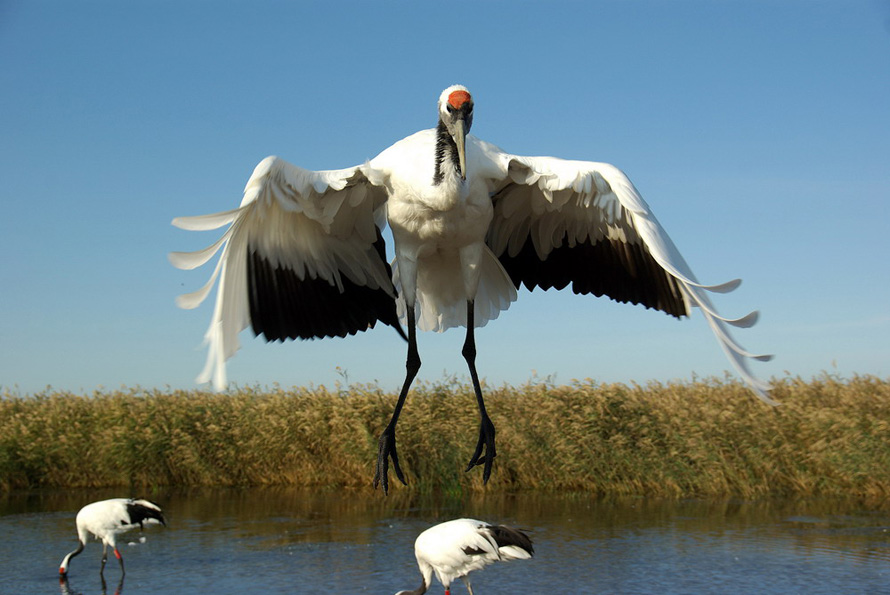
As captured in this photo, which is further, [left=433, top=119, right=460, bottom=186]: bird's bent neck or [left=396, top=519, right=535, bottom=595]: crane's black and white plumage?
[left=396, top=519, right=535, bottom=595]: crane's black and white plumage

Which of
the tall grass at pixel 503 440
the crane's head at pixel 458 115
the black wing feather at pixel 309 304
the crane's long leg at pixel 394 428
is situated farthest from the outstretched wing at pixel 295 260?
the tall grass at pixel 503 440

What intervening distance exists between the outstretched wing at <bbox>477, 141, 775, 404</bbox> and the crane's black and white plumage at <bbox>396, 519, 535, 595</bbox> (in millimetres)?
3309

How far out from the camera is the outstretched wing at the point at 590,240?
455 cm


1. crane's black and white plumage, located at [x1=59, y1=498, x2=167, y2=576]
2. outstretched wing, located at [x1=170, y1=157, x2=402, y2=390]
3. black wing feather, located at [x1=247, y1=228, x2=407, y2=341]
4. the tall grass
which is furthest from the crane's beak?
the tall grass

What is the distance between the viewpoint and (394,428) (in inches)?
192

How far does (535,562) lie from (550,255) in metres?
5.58

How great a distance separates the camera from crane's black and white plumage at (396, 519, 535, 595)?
8.30 m

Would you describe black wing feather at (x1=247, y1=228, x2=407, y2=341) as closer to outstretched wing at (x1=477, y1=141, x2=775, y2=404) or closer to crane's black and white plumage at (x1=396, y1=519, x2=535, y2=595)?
outstretched wing at (x1=477, y1=141, x2=775, y2=404)

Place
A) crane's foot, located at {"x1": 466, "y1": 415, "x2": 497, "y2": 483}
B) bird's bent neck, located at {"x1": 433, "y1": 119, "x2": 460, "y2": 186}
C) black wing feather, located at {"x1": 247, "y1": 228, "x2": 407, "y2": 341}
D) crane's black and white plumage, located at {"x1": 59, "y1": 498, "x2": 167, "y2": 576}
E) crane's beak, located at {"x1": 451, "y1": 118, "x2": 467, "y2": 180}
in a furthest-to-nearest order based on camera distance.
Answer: crane's black and white plumage, located at {"x1": 59, "y1": 498, "x2": 167, "y2": 576}, black wing feather, located at {"x1": 247, "y1": 228, "x2": 407, "y2": 341}, crane's foot, located at {"x1": 466, "y1": 415, "x2": 497, "y2": 483}, bird's bent neck, located at {"x1": 433, "y1": 119, "x2": 460, "y2": 186}, crane's beak, located at {"x1": 451, "y1": 118, "x2": 467, "y2": 180}

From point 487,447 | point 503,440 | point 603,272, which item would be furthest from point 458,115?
point 503,440

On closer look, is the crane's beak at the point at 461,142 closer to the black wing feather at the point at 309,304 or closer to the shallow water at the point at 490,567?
the black wing feather at the point at 309,304

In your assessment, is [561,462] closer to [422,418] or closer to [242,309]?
[422,418]

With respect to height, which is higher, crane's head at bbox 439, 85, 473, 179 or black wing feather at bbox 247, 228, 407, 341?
crane's head at bbox 439, 85, 473, 179

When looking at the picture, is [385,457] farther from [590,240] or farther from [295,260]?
[590,240]
